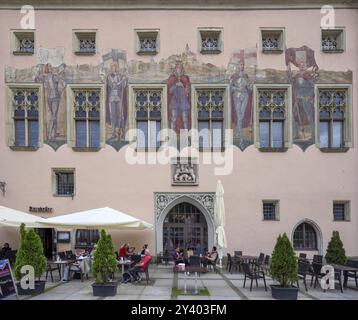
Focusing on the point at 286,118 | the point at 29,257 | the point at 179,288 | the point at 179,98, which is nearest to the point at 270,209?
the point at 286,118

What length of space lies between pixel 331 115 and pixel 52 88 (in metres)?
13.4

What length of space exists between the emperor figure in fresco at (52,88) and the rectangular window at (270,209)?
34.5ft

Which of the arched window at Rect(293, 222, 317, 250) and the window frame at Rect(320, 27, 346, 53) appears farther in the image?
the window frame at Rect(320, 27, 346, 53)

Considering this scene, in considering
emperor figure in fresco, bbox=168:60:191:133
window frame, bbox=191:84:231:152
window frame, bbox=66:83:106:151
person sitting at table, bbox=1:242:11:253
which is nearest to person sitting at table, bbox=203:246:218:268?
window frame, bbox=191:84:231:152

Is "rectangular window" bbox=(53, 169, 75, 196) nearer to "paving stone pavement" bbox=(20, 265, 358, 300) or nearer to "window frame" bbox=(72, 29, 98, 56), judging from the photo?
"window frame" bbox=(72, 29, 98, 56)

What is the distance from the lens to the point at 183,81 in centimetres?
2227

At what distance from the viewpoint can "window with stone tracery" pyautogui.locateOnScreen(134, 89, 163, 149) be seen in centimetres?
2234

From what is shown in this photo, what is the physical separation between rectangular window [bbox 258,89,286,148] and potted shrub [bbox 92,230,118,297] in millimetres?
11251

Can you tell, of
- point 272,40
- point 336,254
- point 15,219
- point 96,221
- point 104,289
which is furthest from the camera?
point 272,40

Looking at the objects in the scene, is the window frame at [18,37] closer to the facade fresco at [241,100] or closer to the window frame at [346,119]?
the facade fresco at [241,100]

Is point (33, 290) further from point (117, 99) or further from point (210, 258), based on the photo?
point (117, 99)

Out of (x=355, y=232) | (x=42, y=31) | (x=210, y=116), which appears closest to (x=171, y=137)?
(x=210, y=116)

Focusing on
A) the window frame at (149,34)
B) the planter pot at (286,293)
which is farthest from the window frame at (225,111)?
the planter pot at (286,293)

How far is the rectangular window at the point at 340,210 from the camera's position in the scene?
72.4 feet
